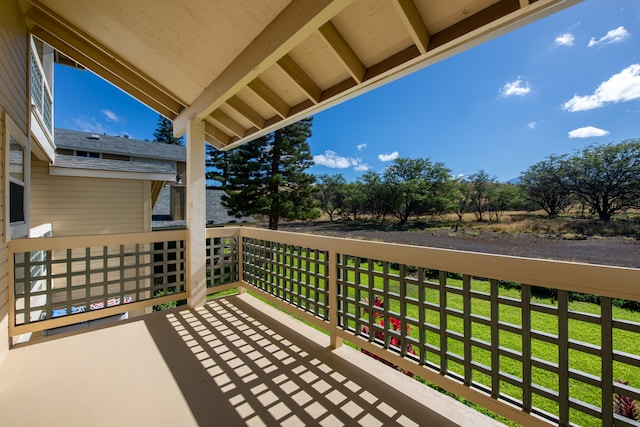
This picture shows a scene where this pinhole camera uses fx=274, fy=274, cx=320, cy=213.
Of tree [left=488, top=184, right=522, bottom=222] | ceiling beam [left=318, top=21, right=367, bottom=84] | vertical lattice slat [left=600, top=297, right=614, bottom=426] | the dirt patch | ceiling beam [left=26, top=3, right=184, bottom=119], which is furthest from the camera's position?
tree [left=488, top=184, right=522, bottom=222]

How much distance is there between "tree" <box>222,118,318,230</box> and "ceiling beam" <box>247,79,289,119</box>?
967cm

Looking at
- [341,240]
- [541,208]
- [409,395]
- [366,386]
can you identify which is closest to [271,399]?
[366,386]

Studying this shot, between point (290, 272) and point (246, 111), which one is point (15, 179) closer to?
point (246, 111)

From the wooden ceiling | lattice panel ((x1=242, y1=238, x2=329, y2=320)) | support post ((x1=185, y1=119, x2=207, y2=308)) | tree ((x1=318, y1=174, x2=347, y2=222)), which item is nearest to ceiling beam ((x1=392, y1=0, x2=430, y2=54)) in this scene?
the wooden ceiling

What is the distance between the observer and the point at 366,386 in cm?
185

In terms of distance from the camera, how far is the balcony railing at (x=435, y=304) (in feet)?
3.99

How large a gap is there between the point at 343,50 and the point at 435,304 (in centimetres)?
→ 183

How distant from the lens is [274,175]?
1237 centimetres

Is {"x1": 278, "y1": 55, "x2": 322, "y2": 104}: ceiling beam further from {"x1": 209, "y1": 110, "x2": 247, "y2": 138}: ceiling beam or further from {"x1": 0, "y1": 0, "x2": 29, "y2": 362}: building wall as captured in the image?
{"x1": 0, "y1": 0, "x2": 29, "y2": 362}: building wall

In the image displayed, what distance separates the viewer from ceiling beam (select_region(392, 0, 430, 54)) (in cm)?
136

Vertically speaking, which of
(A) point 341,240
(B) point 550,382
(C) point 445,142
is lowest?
(B) point 550,382

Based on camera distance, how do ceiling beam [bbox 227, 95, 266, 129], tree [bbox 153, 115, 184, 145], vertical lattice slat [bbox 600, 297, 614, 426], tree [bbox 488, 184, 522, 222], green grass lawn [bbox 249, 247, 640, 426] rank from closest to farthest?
vertical lattice slat [bbox 600, 297, 614, 426], green grass lawn [bbox 249, 247, 640, 426], ceiling beam [bbox 227, 95, 266, 129], tree [bbox 488, 184, 522, 222], tree [bbox 153, 115, 184, 145]

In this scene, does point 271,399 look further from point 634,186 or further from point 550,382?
point 634,186

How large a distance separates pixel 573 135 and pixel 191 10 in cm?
2203
